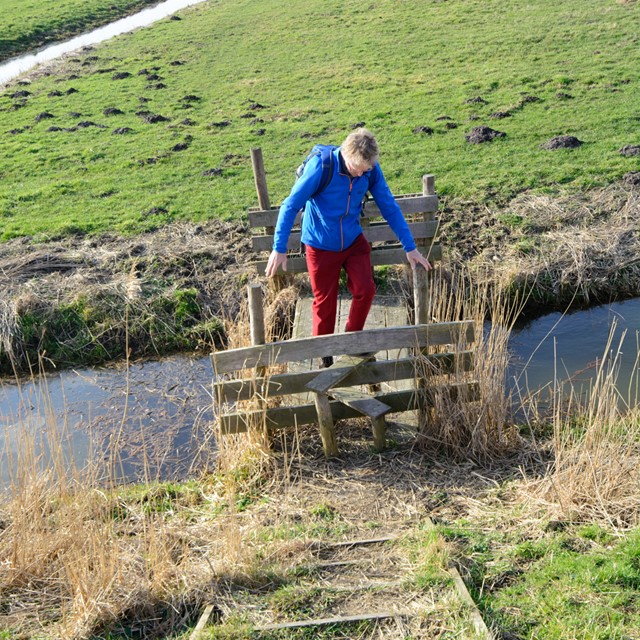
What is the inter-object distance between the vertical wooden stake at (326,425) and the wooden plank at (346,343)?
0.39 m

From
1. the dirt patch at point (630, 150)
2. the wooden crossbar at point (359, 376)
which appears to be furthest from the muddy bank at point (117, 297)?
the dirt patch at point (630, 150)

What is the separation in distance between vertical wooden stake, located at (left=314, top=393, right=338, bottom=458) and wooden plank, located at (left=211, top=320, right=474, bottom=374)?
0.39 metres

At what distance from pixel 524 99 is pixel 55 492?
13511 mm

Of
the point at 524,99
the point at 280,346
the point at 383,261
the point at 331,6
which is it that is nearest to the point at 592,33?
the point at 524,99

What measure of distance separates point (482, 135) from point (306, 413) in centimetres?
923

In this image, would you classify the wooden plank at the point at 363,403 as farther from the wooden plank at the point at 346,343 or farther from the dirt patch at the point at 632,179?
the dirt patch at the point at 632,179

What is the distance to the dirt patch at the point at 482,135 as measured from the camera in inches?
534

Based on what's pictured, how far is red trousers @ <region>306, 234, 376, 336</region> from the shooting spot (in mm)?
6297

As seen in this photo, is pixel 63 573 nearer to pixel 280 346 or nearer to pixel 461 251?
pixel 280 346

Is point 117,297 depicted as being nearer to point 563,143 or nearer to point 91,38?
point 563,143

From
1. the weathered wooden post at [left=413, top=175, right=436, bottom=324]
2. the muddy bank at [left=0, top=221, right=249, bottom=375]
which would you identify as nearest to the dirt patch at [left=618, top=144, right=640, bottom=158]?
the muddy bank at [left=0, top=221, right=249, bottom=375]

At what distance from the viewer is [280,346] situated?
18.6 feet

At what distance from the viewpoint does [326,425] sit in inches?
235

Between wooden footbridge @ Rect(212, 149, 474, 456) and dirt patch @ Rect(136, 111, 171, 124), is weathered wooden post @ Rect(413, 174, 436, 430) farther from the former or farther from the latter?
dirt patch @ Rect(136, 111, 171, 124)
